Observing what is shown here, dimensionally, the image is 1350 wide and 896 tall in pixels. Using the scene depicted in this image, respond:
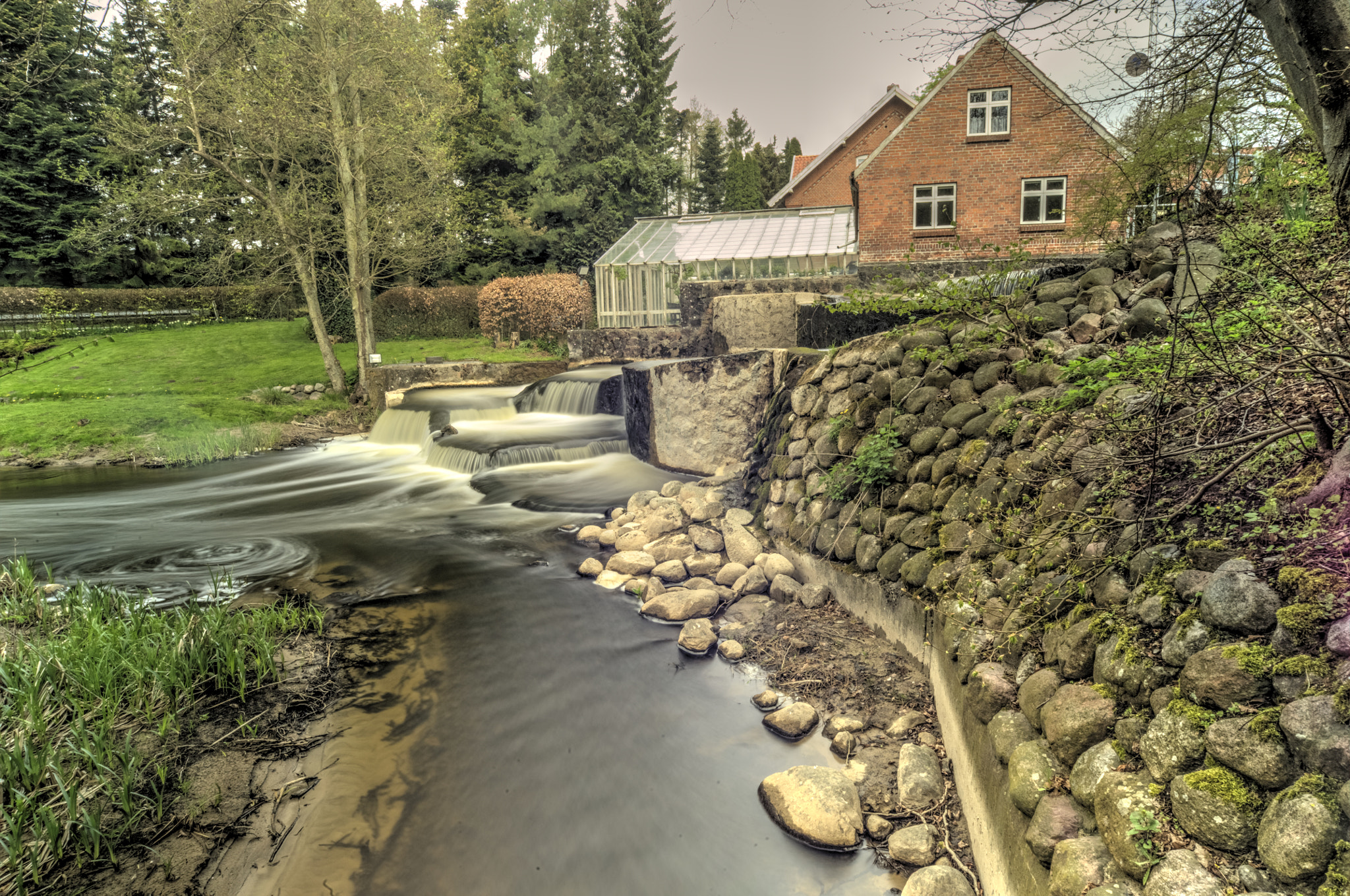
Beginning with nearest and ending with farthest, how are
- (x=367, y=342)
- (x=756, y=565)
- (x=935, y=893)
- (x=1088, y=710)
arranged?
(x=1088, y=710) → (x=935, y=893) → (x=756, y=565) → (x=367, y=342)

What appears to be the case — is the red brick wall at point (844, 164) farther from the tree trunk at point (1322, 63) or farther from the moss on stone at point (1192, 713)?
the moss on stone at point (1192, 713)

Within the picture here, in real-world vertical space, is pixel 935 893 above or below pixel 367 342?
below

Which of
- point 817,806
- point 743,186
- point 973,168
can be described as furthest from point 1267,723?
point 743,186

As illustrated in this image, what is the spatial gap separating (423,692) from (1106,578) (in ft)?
14.9

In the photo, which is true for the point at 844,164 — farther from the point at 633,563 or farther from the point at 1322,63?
the point at 1322,63

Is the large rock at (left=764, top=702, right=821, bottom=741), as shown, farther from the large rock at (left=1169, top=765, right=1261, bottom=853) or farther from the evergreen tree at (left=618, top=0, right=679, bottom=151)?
the evergreen tree at (left=618, top=0, right=679, bottom=151)

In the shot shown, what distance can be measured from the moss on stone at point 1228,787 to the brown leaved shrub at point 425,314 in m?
28.5

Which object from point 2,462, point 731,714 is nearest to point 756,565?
point 731,714

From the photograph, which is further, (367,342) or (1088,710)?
(367,342)

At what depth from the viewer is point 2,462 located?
1496 centimetres

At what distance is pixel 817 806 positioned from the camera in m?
3.65

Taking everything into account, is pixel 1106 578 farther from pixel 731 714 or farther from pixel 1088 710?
pixel 731 714

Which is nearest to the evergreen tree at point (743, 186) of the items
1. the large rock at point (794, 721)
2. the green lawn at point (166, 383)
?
the green lawn at point (166, 383)

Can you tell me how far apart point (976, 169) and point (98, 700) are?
2125cm
